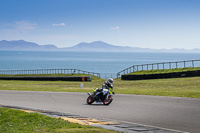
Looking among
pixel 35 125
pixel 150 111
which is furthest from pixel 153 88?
pixel 35 125

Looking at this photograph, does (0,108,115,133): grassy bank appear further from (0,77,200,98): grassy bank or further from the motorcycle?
(0,77,200,98): grassy bank

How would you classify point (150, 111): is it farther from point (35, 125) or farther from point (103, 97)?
point (35, 125)

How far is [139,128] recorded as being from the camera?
30.1 feet

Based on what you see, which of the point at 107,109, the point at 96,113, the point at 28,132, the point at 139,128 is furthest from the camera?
the point at 107,109

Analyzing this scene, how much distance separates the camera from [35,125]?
9469mm

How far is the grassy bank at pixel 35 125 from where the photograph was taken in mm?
8555

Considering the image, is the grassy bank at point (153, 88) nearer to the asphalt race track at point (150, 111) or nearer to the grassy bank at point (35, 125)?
the asphalt race track at point (150, 111)

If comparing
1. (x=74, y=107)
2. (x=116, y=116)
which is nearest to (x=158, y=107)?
(x=116, y=116)

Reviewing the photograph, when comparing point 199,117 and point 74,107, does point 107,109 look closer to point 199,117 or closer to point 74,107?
point 74,107

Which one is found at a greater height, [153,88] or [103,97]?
[153,88]

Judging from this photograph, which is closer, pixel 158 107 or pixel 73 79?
pixel 158 107

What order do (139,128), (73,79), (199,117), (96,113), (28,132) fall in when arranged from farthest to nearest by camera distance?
(73,79), (96,113), (199,117), (139,128), (28,132)

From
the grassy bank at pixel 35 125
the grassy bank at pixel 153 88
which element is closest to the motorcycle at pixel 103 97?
the grassy bank at pixel 35 125

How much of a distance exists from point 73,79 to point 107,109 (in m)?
30.3
